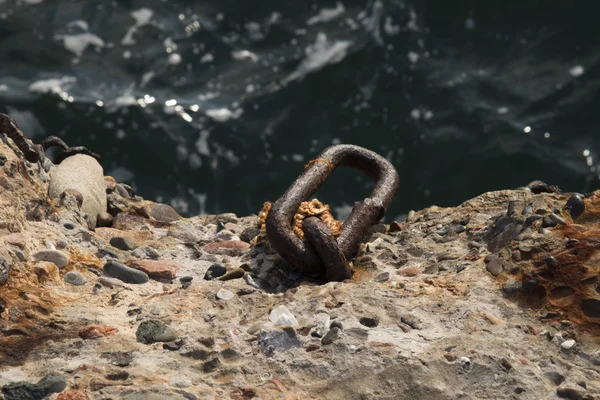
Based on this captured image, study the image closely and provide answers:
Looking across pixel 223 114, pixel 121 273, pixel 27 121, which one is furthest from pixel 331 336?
pixel 27 121

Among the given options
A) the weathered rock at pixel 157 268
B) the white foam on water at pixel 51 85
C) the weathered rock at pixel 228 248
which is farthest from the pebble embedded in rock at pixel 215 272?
the white foam on water at pixel 51 85

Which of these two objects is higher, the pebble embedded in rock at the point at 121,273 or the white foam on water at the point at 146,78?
the pebble embedded in rock at the point at 121,273

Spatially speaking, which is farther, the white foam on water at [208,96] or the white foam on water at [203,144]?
the white foam on water at [208,96]

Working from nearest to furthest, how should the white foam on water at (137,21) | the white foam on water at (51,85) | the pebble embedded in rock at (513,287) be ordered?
the pebble embedded in rock at (513,287) → the white foam on water at (51,85) → the white foam on water at (137,21)

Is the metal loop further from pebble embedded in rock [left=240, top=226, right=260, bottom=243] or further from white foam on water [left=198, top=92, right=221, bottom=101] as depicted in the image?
white foam on water [left=198, top=92, right=221, bottom=101]

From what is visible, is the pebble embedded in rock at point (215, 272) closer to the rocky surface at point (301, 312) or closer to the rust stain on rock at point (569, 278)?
the rocky surface at point (301, 312)

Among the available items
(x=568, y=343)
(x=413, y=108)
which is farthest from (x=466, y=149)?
(x=568, y=343)

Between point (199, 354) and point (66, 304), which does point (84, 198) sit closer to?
point (66, 304)
